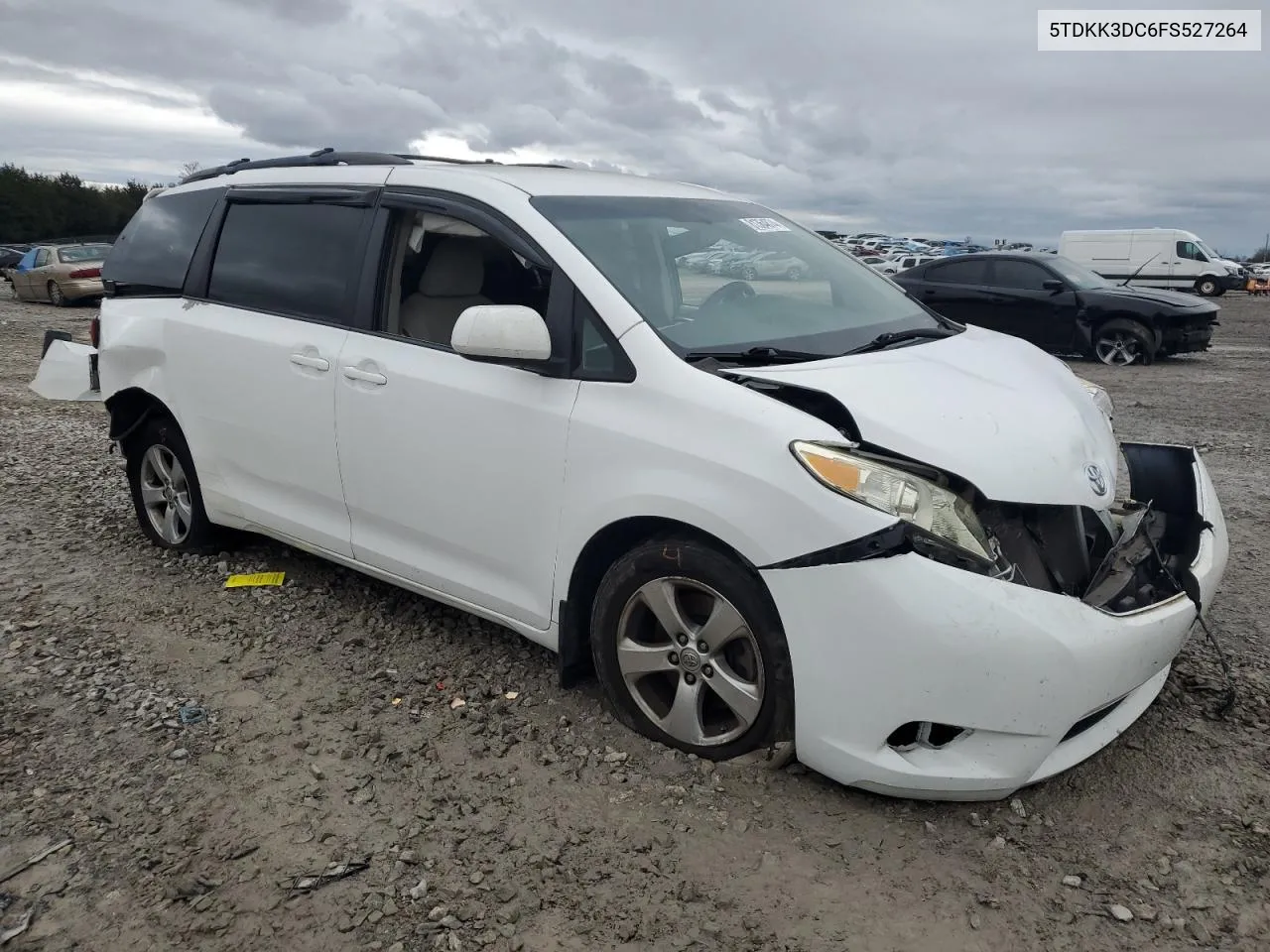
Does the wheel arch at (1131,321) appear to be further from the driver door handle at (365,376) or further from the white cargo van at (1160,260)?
the white cargo van at (1160,260)

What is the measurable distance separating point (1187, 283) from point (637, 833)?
101 ft

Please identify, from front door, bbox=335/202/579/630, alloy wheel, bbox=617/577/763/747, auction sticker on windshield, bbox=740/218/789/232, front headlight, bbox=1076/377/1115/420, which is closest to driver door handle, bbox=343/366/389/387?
front door, bbox=335/202/579/630

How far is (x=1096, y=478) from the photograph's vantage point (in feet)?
9.61

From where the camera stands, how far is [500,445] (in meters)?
3.25

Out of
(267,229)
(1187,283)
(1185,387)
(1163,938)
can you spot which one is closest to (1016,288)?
(1185,387)

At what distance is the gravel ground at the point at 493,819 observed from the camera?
242 cm

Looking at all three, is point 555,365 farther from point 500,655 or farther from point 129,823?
point 129,823

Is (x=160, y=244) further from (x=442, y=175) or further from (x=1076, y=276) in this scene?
(x=1076, y=276)

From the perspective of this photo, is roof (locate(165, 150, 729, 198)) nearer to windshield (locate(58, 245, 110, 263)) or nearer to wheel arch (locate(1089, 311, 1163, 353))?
wheel arch (locate(1089, 311, 1163, 353))

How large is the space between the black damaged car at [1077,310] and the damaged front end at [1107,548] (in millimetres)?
9896

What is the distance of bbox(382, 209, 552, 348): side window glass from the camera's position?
364cm

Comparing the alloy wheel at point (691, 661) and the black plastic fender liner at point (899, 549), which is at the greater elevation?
the black plastic fender liner at point (899, 549)

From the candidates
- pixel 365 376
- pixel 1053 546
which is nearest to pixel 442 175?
pixel 365 376

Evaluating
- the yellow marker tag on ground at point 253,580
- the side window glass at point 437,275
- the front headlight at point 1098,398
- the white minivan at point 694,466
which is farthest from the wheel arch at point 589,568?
the yellow marker tag on ground at point 253,580
